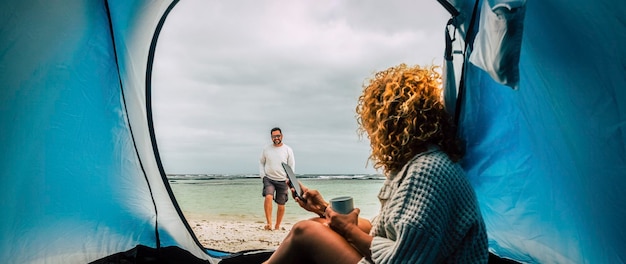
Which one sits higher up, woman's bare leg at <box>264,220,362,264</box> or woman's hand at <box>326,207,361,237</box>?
woman's hand at <box>326,207,361,237</box>

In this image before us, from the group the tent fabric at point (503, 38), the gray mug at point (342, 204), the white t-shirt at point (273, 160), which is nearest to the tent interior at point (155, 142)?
the tent fabric at point (503, 38)

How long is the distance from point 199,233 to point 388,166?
506 centimetres

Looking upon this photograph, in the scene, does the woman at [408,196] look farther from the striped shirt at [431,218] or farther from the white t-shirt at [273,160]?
the white t-shirt at [273,160]

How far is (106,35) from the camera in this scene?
8.23 ft

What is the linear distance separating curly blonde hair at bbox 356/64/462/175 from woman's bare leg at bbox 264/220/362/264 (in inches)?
10.0

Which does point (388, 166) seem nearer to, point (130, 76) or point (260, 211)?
point (130, 76)

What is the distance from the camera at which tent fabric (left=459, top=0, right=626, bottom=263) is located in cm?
135

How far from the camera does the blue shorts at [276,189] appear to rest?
5.24 m

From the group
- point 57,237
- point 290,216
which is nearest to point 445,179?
point 57,237

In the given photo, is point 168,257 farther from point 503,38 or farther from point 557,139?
point 503,38

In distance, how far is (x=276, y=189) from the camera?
5.30 meters

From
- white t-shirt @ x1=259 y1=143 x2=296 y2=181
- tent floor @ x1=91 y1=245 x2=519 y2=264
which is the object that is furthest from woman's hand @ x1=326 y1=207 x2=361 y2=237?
white t-shirt @ x1=259 y1=143 x2=296 y2=181

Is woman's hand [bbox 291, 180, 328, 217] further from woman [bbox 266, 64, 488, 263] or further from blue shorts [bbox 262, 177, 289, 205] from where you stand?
blue shorts [bbox 262, 177, 289, 205]

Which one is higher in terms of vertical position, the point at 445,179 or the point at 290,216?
the point at 445,179
